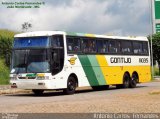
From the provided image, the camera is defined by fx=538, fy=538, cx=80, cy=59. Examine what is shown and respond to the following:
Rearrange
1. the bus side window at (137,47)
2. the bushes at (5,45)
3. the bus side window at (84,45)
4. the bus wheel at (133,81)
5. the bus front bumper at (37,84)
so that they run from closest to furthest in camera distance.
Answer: the bus front bumper at (37,84) → the bus side window at (84,45) → the bus wheel at (133,81) → the bus side window at (137,47) → the bushes at (5,45)

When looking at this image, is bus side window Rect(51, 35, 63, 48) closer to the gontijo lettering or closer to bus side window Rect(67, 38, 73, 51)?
bus side window Rect(67, 38, 73, 51)

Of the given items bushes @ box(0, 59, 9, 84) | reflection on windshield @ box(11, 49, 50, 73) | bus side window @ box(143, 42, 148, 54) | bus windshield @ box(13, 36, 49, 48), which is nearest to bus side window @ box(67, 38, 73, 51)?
bus windshield @ box(13, 36, 49, 48)

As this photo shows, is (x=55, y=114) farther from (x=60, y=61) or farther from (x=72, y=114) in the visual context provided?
(x=60, y=61)

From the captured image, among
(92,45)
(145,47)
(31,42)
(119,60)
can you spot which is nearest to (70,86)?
(31,42)

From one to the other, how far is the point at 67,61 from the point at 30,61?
1941 mm

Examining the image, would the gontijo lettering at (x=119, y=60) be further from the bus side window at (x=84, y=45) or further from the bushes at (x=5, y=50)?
the bushes at (x=5, y=50)

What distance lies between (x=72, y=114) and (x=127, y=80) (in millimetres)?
18345

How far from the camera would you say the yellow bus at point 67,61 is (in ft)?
85.6

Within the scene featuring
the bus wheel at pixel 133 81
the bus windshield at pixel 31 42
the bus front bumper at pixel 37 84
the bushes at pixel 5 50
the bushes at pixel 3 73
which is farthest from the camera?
the bushes at pixel 5 50

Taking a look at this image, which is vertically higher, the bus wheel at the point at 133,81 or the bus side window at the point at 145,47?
the bus side window at the point at 145,47

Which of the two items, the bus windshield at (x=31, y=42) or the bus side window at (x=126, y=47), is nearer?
the bus windshield at (x=31, y=42)

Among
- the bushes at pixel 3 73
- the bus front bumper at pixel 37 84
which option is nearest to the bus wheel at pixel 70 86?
the bus front bumper at pixel 37 84

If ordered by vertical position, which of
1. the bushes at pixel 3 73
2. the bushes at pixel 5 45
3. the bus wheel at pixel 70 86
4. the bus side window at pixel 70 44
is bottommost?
the bus wheel at pixel 70 86

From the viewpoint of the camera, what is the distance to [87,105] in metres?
18.1
